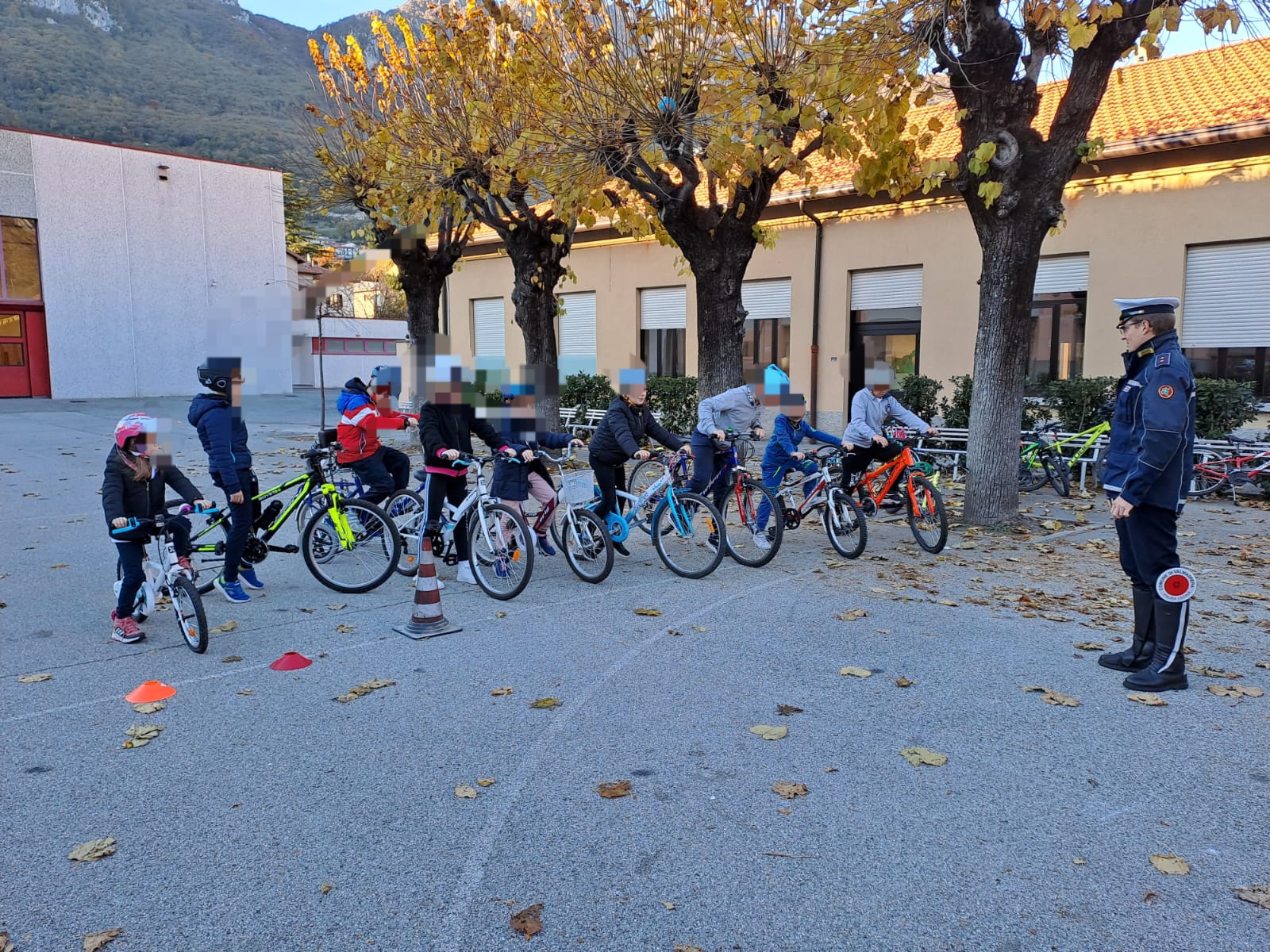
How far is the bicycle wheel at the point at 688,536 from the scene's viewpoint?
7.29 metres

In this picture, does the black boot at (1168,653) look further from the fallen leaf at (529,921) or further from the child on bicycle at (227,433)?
the child on bicycle at (227,433)

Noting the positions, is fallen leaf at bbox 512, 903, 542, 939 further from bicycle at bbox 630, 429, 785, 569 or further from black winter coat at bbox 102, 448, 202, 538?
bicycle at bbox 630, 429, 785, 569

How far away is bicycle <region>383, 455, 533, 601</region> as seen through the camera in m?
6.73

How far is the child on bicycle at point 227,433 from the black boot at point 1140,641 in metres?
5.60

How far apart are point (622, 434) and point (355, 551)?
7.58 feet

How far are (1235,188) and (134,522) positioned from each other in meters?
14.1

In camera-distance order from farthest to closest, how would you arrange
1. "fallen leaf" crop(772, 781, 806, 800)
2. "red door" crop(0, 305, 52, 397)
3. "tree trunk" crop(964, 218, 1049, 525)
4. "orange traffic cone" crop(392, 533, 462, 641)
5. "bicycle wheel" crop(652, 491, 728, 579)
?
1. "red door" crop(0, 305, 52, 397)
2. "tree trunk" crop(964, 218, 1049, 525)
3. "bicycle wheel" crop(652, 491, 728, 579)
4. "orange traffic cone" crop(392, 533, 462, 641)
5. "fallen leaf" crop(772, 781, 806, 800)

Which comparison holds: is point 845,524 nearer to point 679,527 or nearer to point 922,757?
point 679,527

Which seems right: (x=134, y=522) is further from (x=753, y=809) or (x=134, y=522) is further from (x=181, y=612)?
(x=753, y=809)

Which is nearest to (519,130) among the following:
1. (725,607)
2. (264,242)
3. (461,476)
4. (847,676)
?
(461,476)

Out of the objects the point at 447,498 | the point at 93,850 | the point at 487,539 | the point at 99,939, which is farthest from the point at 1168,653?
the point at 447,498

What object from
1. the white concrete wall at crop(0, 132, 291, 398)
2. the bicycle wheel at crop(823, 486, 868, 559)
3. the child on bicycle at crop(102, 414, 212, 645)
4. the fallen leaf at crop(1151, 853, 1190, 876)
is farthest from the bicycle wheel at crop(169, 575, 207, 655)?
the white concrete wall at crop(0, 132, 291, 398)

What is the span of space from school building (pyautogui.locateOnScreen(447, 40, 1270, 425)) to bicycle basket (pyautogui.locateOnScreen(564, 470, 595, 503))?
1.28 metres

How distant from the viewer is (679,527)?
7445 mm
